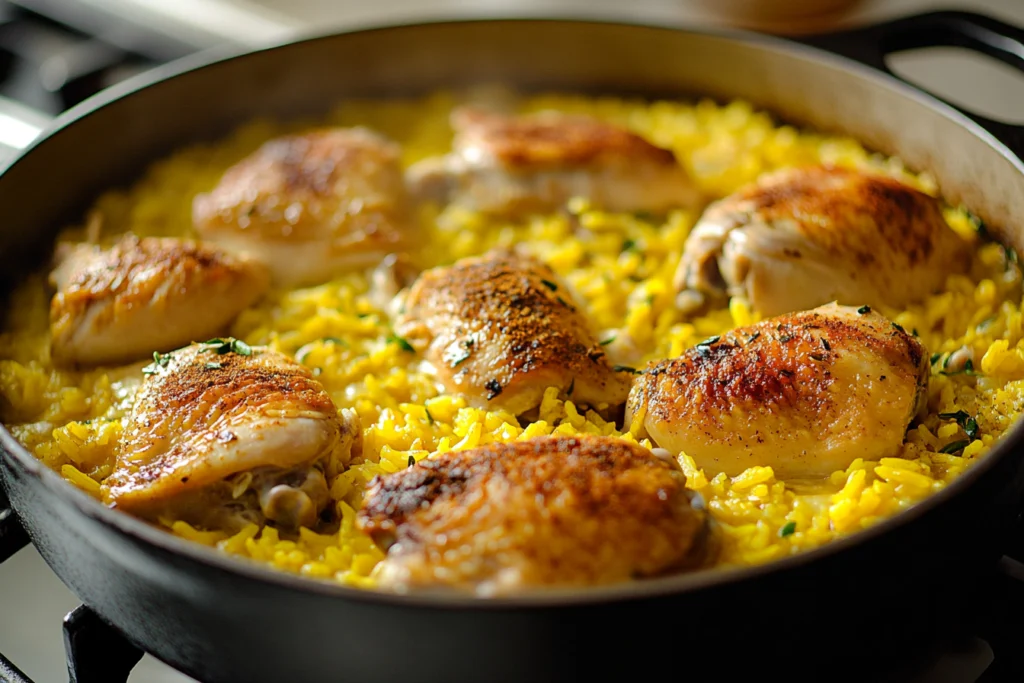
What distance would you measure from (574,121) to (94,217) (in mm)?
1402

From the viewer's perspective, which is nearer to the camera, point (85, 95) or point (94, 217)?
point (94, 217)

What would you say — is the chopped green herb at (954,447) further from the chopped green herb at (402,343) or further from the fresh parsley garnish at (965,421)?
the chopped green herb at (402,343)

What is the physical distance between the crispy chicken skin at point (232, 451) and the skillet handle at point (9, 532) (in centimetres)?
23

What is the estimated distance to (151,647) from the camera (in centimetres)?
166

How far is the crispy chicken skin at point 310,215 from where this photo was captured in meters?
2.54

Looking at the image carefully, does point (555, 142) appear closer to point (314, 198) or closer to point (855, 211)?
point (314, 198)

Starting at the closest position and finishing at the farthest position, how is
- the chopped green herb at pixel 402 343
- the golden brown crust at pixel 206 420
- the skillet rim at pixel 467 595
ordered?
the skillet rim at pixel 467 595 < the golden brown crust at pixel 206 420 < the chopped green herb at pixel 402 343

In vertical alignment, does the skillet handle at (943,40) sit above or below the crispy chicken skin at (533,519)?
above

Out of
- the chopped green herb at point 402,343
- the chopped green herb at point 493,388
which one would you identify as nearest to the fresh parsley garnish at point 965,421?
the chopped green herb at point 493,388

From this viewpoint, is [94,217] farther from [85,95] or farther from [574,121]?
[574,121]

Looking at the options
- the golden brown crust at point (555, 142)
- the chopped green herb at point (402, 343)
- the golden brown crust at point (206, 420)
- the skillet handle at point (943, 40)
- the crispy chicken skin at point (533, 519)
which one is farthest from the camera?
the golden brown crust at point (555, 142)

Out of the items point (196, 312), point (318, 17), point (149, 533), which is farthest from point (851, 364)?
point (318, 17)

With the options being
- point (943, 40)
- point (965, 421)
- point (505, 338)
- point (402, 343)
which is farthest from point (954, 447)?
point (943, 40)

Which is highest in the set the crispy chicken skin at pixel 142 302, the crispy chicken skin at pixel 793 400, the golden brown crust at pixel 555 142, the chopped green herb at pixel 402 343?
the golden brown crust at pixel 555 142
